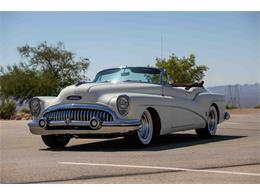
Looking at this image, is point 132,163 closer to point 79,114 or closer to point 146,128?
point 79,114

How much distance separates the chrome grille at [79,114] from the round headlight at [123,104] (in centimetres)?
17

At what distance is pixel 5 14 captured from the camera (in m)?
5.64

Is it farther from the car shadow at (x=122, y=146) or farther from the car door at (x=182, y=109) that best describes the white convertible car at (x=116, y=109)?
the car shadow at (x=122, y=146)

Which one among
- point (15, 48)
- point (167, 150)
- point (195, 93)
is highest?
point (15, 48)

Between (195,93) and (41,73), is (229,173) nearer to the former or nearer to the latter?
(195,93)

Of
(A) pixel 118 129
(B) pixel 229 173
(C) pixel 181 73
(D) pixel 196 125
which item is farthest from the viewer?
(C) pixel 181 73

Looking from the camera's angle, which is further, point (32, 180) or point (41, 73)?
point (41, 73)

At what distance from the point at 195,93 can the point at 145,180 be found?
17.6 ft

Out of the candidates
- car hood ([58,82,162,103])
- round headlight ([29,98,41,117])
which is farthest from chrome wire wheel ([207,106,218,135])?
round headlight ([29,98,41,117])

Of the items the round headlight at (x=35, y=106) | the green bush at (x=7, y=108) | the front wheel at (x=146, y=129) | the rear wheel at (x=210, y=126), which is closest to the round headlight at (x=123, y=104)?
the front wheel at (x=146, y=129)

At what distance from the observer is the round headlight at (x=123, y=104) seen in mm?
7621

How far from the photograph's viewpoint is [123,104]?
7.64m

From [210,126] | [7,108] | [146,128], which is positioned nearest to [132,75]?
[146,128]
